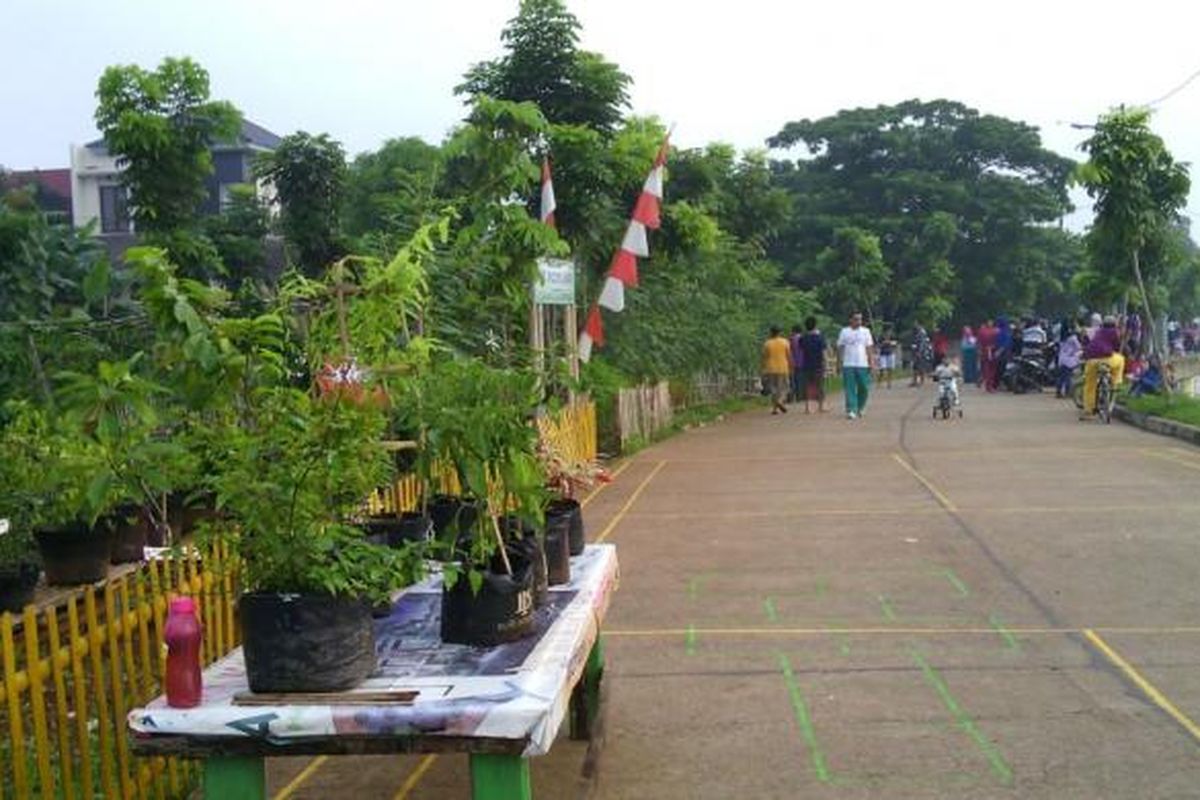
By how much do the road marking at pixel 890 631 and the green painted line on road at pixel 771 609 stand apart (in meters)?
0.22

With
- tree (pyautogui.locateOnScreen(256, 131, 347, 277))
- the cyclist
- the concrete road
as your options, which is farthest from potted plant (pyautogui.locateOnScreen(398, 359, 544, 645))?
the cyclist

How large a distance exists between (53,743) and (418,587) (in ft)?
6.83

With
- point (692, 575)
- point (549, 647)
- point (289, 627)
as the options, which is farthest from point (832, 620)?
point (289, 627)

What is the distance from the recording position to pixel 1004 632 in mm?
6578

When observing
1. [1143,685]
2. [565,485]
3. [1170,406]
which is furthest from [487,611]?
[1170,406]

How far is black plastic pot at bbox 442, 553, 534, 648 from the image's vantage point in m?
3.62

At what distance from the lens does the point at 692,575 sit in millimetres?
8258

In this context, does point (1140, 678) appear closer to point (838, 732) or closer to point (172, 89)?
point (838, 732)

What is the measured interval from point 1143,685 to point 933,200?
45.4 metres

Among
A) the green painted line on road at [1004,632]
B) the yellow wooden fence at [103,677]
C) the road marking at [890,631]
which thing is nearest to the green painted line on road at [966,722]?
the road marking at [890,631]

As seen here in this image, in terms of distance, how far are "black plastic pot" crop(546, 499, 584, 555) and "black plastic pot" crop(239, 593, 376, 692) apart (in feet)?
4.40

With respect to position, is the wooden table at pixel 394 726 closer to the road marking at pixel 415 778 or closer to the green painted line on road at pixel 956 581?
the road marking at pixel 415 778

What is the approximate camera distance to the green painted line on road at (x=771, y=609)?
276 inches

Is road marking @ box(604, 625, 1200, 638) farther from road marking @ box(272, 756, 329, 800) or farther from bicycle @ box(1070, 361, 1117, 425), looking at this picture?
bicycle @ box(1070, 361, 1117, 425)
